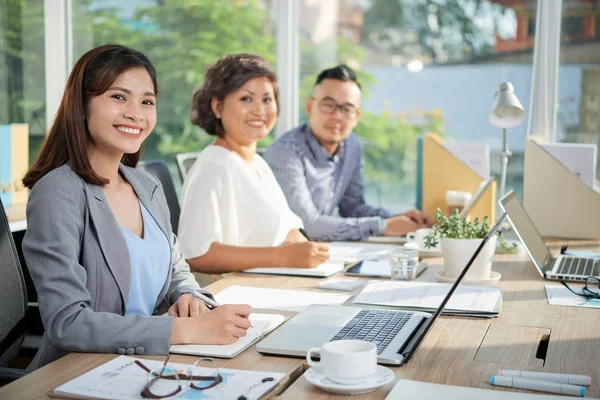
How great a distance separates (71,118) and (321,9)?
7.74 ft

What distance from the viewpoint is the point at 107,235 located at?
5.30 feet

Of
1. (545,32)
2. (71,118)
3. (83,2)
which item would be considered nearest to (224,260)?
(71,118)

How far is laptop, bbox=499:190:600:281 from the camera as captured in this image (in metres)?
2.18

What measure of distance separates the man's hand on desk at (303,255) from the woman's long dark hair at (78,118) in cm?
72

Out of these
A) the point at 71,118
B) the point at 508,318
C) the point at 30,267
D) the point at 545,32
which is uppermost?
the point at 545,32

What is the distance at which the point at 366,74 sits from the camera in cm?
377

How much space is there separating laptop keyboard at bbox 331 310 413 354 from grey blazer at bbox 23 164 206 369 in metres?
0.35

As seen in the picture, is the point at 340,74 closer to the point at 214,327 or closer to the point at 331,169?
the point at 331,169

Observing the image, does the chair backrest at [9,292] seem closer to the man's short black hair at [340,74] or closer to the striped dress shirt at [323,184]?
the striped dress shirt at [323,184]

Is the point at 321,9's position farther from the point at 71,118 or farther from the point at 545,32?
the point at 71,118

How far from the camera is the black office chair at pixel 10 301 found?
1.82 m

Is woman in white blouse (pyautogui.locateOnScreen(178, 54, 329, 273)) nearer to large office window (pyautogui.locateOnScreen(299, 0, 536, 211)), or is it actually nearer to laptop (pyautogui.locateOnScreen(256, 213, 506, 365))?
laptop (pyautogui.locateOnScreen(256, 213, 506, 365))

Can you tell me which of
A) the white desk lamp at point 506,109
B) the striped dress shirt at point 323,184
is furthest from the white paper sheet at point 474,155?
the striped dress shirt at point 323,184

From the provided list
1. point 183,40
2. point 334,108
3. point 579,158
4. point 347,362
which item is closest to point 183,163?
point 334,108
